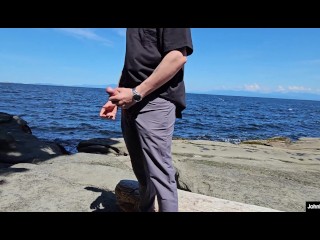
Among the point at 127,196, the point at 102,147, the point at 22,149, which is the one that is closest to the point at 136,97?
the point at 127,196

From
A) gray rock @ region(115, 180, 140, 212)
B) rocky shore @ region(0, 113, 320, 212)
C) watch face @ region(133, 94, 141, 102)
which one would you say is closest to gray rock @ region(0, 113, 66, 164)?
rocky shore @ region(0, 113, 320, 212)

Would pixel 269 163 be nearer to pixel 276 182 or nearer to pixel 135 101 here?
pixel 276 182

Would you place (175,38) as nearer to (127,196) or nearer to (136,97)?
(136,97)

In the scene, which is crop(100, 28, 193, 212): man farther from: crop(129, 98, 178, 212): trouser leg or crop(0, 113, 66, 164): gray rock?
crop(0, 113, 66, 164): gray rock

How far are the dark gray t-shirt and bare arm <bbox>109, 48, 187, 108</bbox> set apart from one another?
0.06 meters

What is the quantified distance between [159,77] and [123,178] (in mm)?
3445

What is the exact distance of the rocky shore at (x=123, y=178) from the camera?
3.87m

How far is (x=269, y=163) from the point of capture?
7883 mm

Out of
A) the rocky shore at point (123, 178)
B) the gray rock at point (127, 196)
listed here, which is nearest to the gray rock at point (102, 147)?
the rocky shore at point (123, 178)

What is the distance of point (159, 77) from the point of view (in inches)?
81.0

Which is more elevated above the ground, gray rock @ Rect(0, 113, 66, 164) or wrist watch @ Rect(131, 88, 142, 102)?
wrist watch @ Rect(131, 88, 142, 102)

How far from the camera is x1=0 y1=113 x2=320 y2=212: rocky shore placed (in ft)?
12.7
